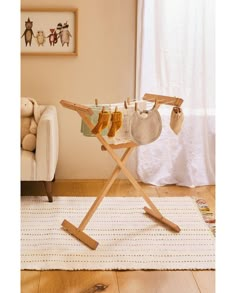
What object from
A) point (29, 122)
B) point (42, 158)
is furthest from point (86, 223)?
point (29, 122)

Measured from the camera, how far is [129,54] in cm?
457

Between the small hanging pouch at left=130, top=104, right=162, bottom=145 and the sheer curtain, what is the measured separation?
4.62 ft

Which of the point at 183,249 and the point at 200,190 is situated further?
the point at 200,190

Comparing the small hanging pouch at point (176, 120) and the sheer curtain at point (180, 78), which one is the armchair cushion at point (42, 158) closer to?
the sheer curtain at point (180, 78)

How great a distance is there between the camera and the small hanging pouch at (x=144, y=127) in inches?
121

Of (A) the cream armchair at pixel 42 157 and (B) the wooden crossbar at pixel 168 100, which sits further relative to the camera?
(A) the cream armchair at pixel 42 157

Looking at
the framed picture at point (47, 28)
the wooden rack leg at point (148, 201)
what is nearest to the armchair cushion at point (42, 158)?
the wooden rack leg at point (148, 201)

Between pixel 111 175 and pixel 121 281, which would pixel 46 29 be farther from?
pixel 121 281

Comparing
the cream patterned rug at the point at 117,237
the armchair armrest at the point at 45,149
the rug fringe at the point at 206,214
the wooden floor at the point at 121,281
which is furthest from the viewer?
the armchair armrest at the point at 45,149

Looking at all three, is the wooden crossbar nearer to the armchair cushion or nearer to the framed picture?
the armchair cushion

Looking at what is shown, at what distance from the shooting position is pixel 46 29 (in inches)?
176

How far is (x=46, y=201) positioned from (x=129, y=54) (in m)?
1.44
